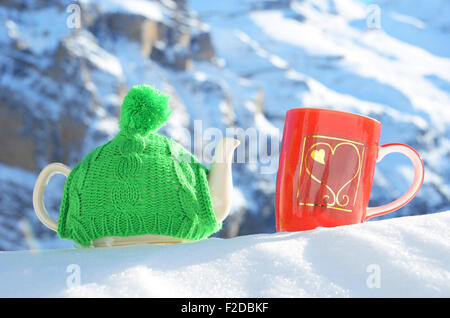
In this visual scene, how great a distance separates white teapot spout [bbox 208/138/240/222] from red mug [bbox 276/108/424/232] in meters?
0.05

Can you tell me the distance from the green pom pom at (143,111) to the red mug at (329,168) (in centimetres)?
11

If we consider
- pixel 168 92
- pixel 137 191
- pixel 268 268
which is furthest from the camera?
pixel 168 92

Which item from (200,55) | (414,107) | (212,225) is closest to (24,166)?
(200,55)

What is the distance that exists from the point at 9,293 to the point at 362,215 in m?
0.27

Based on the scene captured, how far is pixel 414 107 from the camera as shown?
11898 mm

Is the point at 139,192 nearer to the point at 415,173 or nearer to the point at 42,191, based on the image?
the point at 42,191

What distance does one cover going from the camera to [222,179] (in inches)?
16.4

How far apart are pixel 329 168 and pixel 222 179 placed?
0.29 feet

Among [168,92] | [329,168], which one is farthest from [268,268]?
[168,92]

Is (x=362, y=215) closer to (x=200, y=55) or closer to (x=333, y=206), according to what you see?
(x=333, y=206)

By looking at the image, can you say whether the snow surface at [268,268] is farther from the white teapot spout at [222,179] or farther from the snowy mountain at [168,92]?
the snowy mountain at [168,92]

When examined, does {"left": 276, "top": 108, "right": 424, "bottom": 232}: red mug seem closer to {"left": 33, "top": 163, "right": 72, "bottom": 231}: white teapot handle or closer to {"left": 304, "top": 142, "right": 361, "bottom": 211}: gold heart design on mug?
{"left": 304, "top": 142, "right": 361, "bottom": 211}: gold heart design on mug

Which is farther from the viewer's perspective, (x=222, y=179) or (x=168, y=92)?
(x=168, y=92)

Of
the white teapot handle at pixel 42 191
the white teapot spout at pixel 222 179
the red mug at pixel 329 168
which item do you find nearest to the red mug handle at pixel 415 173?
the red mug at pixel 329 168
